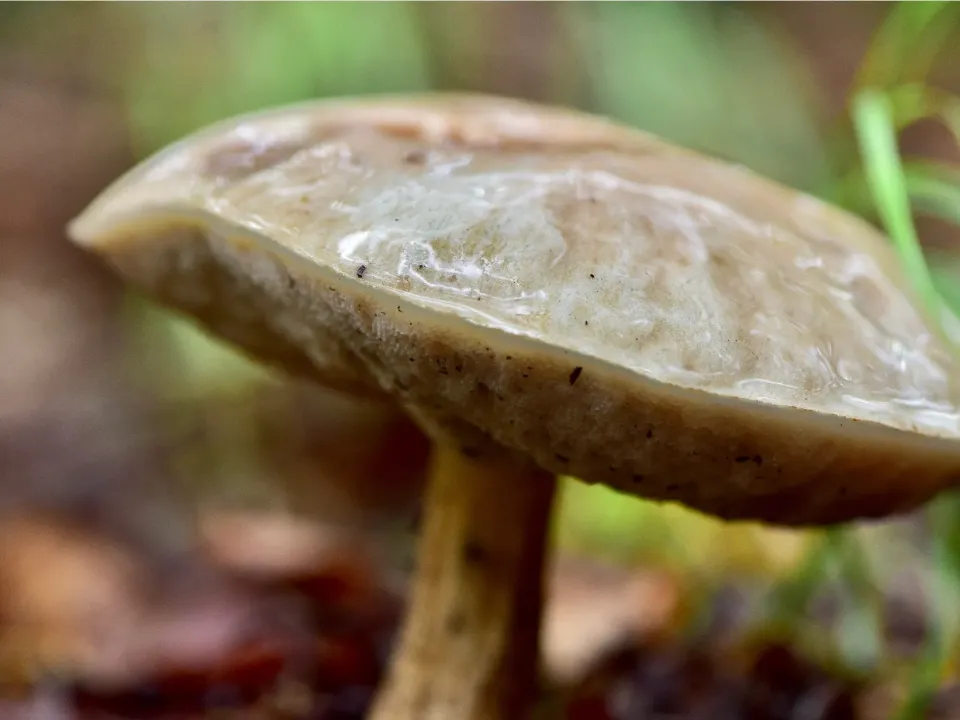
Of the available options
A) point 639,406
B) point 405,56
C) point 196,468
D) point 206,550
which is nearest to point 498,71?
point 405,56

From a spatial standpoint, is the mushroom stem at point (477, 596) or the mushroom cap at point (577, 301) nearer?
the mushroom cap at point (577, 301)

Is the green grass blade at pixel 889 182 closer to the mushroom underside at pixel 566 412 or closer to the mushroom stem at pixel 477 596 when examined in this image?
the mushroom underside at pixel 566 412

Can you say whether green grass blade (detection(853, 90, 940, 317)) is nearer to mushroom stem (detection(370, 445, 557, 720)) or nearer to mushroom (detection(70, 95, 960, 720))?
mushroom (detection(70, 95, 960, 720))

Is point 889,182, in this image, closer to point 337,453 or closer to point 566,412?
point 566,412

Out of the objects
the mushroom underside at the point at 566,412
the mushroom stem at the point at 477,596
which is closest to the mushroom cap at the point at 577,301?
the mushroom underside at the point at 566,412

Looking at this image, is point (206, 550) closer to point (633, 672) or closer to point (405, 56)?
point (633, 672)

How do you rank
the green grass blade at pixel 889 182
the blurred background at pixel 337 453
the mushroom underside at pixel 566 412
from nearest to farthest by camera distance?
the mushroom underside at pixel 566 412 < the green grass blade at pixel 889 182 < the blurred background at pixel 337 453
